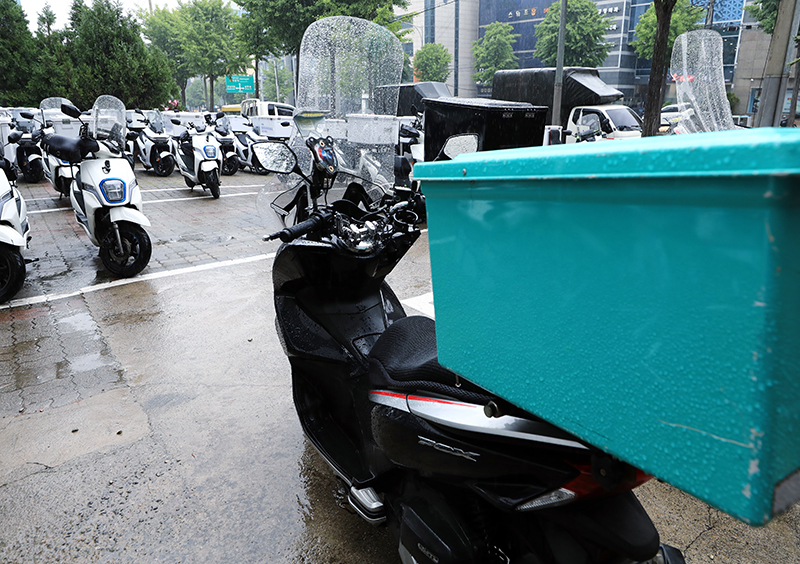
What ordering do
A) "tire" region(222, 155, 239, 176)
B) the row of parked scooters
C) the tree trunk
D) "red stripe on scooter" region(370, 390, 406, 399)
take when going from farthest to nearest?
"tire" region(222, 155, 239, 176) < the tree trunk < the row of parked scooters < "red stripe on scooter" region(370, 390, 406, 399)

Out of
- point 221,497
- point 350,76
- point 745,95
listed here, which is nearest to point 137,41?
point 350,76

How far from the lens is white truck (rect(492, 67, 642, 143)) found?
531 inches

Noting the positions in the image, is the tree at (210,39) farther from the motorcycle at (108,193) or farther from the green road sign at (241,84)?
the motorcycle at (108,193)

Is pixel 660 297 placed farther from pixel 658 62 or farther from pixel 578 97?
pixel 578 97

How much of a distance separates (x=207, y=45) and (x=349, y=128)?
34162mm

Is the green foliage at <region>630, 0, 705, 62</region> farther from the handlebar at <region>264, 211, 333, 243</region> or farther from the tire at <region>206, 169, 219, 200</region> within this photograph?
the handlebar at <region>264, 211, 333, 243</region>

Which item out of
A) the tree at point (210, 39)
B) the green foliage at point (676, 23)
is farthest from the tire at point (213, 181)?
the green foliage at point (676, 23)

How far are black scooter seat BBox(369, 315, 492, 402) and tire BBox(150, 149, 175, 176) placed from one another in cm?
1267

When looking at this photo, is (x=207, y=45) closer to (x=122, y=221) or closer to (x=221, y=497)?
(x=122, y=221)

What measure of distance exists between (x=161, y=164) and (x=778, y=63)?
1228cm

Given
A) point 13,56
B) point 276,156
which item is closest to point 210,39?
point 13,56

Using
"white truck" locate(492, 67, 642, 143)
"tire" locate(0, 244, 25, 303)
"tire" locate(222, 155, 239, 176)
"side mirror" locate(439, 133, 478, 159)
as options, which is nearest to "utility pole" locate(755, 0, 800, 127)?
"white truck" locate(492, 67, 642, 143)

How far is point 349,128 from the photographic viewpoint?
4.24 metres

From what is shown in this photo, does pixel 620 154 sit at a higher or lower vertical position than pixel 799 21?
lower
